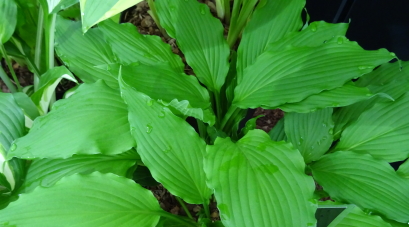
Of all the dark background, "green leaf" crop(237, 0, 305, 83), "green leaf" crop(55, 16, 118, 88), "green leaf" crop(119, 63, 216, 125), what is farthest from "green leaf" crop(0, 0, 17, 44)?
the dark background

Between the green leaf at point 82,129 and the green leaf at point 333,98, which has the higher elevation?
the green leaf at point 333,98

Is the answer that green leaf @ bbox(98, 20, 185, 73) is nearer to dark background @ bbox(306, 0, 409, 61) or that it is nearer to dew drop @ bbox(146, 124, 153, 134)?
dew drop @ bbox(146, 124, 153, 134)

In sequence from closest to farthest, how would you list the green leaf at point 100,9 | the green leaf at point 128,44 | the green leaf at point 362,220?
the green leaf at point 100,9
the green leaf at point 362,220
the green leaf at point 128,44

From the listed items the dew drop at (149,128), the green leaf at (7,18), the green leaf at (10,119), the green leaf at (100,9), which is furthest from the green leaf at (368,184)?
the green leaf at (7,18)

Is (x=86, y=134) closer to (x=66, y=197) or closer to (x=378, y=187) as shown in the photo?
(x=66, y=197)

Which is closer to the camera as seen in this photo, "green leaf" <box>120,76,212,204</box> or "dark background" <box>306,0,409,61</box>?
"green leaf" <box>120,76,212,204</box>

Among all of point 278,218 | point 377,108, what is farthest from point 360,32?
point 278,218

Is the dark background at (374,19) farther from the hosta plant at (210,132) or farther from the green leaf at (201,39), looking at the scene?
the green leaf at (201,39)
